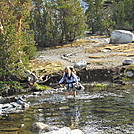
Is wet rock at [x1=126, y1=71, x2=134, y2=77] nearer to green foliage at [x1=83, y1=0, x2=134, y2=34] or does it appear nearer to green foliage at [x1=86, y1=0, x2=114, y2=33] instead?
green foliage at [x1=86, y1=0, x2=114, y2=33]

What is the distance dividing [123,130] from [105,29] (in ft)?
206

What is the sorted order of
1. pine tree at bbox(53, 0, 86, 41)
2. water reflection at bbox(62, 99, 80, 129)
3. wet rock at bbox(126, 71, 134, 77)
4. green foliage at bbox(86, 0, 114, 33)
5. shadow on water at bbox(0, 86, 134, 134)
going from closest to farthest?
shadow on water at bbox(0, 86, 134, 134) → water reflection at bbox(62, 99, 80, 129) → wet rock at bbox(126, 71, 134, 77) → pine tree at bbox(53, 0, 86, 41) → green foliage at bbox(86, 0, 114, 33)

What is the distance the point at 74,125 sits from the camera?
9508 mm

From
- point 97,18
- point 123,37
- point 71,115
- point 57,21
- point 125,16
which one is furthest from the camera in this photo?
point 125,16

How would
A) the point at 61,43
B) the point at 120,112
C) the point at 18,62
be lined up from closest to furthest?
the point at 120,112
the point at 18,62
the point at 61,43

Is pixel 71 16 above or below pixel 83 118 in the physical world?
above

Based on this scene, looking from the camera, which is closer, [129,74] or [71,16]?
[129,74]

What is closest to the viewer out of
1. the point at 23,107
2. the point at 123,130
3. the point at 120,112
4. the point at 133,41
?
the point at 123,130

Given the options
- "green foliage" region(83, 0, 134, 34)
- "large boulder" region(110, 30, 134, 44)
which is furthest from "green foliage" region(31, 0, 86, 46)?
"green foliage" region(83, 0, 134, 34)

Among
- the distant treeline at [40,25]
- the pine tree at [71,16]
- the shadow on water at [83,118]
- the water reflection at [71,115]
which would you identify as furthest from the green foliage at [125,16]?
the water reflection at [71,115]

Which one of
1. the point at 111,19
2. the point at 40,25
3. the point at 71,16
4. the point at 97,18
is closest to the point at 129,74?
the point at 71,16

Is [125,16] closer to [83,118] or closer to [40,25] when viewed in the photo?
[40,25]

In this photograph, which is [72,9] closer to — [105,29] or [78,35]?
[78,35]

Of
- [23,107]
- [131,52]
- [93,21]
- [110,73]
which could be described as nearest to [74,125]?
[23,107]
